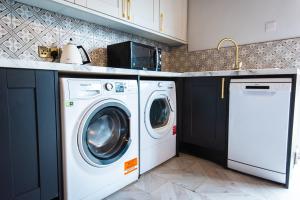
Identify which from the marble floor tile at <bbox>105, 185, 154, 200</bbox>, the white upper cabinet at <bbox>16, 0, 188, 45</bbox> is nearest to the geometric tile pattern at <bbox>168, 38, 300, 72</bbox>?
the white upper cabinet at <bbox>16, 0, 188, 45</bbox>

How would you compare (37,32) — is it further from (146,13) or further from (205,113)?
(205,113)

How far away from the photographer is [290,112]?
54.1 inches

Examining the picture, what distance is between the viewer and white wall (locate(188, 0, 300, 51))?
184cm

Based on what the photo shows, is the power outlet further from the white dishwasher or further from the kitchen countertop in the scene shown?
the white dishwasher

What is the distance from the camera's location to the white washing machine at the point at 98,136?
3.48 feet

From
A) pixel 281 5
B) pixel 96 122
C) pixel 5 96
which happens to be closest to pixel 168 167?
pixel 96 122

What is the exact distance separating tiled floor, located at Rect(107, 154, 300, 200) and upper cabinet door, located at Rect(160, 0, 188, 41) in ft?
5.13

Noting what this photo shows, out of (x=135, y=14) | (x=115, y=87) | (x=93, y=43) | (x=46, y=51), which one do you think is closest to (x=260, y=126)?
(x=115, y=87)

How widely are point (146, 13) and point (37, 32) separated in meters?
1.04

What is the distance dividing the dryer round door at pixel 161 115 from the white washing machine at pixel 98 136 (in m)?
0.32

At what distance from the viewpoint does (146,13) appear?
1935 mm

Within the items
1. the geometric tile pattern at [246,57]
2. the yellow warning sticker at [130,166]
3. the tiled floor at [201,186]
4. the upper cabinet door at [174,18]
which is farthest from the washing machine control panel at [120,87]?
the geometric tile pattern at [246,57]

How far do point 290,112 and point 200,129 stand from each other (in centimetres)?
78

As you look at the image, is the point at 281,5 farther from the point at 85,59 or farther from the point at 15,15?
the point at 15,15
